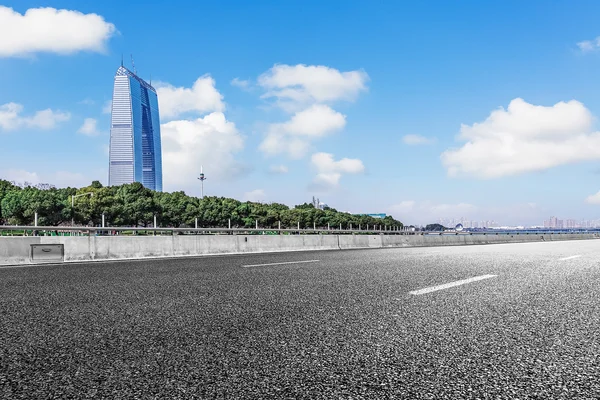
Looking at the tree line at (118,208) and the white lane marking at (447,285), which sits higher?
the tree line at (118,208)

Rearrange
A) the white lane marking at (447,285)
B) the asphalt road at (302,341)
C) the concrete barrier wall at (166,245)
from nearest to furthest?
the asphalt road at (302,341)
the white lane marking at (447,285)
the concrete barrier wall at (166,245)

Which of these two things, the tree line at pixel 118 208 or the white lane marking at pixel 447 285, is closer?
the white lane marking at pixel 447 285

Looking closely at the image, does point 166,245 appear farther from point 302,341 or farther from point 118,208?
point 118,208

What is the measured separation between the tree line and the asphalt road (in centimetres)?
9598

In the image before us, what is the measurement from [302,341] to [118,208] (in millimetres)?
103629

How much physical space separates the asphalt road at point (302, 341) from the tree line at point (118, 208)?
96.0 m

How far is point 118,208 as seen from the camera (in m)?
100

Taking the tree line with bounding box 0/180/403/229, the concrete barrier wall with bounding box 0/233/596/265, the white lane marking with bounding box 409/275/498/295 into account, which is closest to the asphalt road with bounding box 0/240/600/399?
the white lane marking with bounding box 409/275/498/295

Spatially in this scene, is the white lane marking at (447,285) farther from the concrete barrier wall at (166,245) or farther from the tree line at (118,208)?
the tree line at (118,208)

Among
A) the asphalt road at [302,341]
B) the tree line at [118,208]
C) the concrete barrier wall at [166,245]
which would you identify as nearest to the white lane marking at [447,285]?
the asphalt road at [302,341]

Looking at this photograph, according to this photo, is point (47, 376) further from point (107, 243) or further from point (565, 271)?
point (107, 243)

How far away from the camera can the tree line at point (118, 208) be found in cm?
9094

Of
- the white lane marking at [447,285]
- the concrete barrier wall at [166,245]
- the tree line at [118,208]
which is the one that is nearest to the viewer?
the white lane marking at [447,285]

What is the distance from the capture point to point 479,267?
31.3ft
